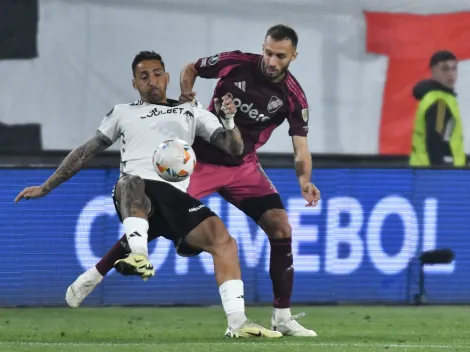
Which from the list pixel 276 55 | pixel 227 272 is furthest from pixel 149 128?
pixel 227 272

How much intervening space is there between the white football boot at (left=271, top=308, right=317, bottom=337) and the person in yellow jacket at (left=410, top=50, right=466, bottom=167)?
3.83m

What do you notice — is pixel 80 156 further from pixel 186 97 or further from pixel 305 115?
pixel 305 115

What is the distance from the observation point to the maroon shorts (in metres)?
9.40

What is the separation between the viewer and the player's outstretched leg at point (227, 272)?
27.9ft

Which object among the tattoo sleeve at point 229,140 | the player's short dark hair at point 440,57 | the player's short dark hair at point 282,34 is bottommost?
the tattoo sleeve at point 229,140

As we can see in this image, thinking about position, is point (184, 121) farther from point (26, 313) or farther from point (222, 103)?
point (26, 313)

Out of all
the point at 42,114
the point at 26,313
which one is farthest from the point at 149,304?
the point at 42,114

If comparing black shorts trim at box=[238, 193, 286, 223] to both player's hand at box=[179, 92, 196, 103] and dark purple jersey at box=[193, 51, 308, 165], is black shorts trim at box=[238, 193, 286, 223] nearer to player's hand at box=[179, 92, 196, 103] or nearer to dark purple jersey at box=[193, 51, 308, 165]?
dark purple jersey at box=[193, 51, 308, 165]

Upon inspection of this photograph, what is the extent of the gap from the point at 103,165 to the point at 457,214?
2.86 metres

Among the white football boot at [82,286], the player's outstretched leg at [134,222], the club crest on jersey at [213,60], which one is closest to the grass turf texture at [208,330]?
the white football boot at [82,286]

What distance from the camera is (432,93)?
12867 mm

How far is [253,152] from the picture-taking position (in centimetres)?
966

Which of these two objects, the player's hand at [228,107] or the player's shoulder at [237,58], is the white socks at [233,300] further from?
the player's shoulder at [237,58]

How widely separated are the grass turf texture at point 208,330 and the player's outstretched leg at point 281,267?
0.26 metres
